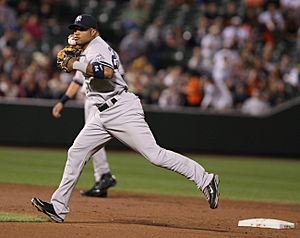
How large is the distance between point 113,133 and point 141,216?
4.03 ft

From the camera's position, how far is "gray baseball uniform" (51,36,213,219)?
7320 mm

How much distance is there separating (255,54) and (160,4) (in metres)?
3.79

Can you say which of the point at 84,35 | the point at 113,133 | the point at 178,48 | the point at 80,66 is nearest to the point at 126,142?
the point at 113,133

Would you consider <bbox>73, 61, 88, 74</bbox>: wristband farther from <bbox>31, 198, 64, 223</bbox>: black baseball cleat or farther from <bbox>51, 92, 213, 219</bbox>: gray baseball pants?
<bbox>31, 198, 64, 223</bbox>: black baseball cleat

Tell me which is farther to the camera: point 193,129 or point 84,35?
point 193,129

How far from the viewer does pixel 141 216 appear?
27.3 ft

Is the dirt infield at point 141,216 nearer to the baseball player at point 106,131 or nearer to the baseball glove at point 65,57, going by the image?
the baseball player at point 106,131

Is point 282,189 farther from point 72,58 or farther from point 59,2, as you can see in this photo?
point 59,2

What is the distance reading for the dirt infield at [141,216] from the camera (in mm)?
6820

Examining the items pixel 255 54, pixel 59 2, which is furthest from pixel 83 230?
pixel 59 2

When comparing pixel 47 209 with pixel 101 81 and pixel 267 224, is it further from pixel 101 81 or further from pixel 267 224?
pixel 267 224

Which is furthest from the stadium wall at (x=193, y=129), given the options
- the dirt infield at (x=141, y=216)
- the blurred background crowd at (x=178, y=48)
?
the dirt infield at (x=141, y=216)

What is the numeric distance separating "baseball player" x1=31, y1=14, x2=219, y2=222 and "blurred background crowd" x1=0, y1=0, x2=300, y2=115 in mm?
10435

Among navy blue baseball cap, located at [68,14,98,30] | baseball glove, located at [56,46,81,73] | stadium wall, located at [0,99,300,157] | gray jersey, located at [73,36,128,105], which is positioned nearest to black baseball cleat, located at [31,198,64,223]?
gray jersey, located at [73,36,128,105]
